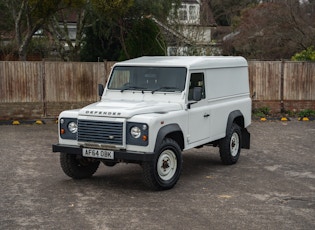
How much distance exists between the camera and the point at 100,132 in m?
8.16

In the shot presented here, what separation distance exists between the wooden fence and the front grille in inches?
366

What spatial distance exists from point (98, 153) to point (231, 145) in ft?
11.4

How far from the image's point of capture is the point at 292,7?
2964 cm

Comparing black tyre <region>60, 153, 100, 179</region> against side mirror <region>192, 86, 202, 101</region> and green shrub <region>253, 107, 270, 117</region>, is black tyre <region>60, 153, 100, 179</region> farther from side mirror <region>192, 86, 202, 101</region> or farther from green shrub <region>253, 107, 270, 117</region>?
green shrub <region>253, 107, 270, 117</region>

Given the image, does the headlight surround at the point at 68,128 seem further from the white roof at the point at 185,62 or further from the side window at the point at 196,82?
the side window at the point at 196,82

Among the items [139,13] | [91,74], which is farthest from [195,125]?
[139,13]

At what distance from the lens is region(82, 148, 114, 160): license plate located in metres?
8.05

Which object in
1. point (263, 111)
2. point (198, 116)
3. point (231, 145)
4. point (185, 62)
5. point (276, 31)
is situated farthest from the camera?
point (276, 31)

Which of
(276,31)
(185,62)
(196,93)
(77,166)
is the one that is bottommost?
(77,166)

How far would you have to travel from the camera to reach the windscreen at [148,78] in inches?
363

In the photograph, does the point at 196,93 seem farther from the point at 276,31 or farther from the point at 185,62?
the point at 276,31

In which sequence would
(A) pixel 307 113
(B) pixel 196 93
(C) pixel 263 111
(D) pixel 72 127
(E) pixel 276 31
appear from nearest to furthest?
(D) pixel 72 127 < (B) pixel 196 93 < (A) pixel 307 113 < (C) pixel 263 111 < (E) pixel 276 31

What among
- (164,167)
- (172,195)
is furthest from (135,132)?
(172,195)

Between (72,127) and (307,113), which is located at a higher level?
(72,127)
